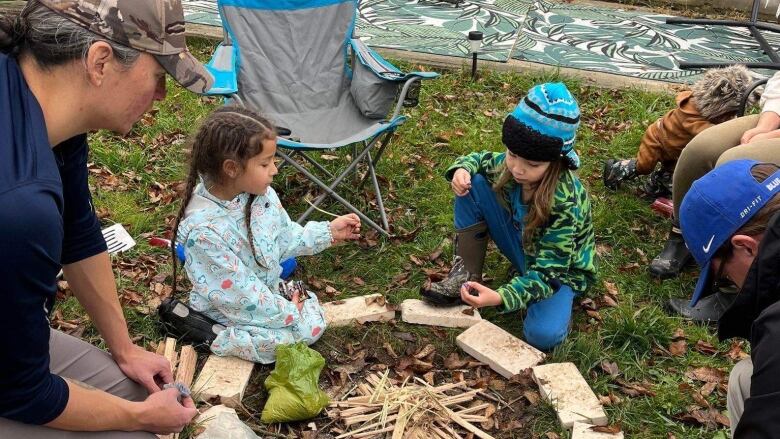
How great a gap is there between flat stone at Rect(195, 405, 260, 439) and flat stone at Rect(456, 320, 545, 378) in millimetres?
1056

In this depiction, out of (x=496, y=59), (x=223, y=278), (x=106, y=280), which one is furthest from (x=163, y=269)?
(x=496, y=59)

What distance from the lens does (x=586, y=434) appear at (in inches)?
106

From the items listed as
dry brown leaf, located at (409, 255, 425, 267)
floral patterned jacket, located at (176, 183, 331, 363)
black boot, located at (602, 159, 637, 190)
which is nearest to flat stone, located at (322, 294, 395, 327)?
floral patterned jacket, located at (176, 183, 331, 363)

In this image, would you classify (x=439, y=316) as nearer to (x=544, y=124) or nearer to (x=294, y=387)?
(x=294, y=387)

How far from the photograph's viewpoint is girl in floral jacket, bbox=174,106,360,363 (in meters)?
2.82

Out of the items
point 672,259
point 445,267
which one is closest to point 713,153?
point 672,259

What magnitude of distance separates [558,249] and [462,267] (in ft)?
1.92

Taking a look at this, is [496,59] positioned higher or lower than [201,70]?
lower

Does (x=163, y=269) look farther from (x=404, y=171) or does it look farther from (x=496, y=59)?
(x=496, y=59)

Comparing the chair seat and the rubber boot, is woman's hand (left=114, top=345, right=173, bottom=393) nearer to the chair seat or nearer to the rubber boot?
the rubber boot

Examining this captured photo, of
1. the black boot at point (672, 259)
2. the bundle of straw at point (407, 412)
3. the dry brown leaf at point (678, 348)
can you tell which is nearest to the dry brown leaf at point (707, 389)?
the dry brown leaf at point (678, 348)

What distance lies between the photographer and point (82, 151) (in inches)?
86.4

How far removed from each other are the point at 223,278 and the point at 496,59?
417cm

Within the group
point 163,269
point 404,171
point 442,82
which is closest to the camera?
point 163,269
